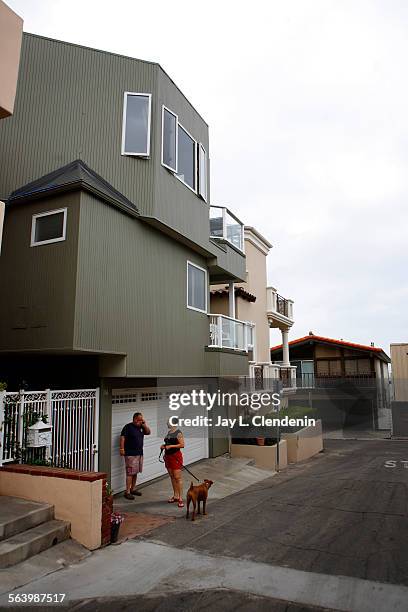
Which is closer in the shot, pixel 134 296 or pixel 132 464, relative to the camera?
pixel 132 464

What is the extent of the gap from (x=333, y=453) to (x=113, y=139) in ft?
45.0

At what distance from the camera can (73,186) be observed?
8453mm

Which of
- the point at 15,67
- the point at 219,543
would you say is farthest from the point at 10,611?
the point at 15,67

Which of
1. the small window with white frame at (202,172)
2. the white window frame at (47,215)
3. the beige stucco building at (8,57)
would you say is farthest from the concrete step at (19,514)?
the small window with white frame at (202,172)

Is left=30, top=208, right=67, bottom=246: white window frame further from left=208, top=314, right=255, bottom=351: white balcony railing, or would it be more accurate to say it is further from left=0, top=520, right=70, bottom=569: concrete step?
left=208, top=314, right=255, bottom=351: white balcony railing

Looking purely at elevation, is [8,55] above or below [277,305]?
above

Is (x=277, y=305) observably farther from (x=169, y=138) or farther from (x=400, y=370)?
(x=169, y=138)

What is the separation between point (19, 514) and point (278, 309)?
17838mm

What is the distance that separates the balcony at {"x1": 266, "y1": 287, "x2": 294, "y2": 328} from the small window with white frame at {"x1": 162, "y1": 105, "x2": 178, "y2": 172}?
35.8 feet

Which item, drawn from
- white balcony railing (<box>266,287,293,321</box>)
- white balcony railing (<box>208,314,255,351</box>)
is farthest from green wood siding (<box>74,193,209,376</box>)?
white balcony railing (<box>266,287,293,321</box>)

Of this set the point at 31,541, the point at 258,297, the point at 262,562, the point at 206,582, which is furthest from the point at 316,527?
the point at 258,297

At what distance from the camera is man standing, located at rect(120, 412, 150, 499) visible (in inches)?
358

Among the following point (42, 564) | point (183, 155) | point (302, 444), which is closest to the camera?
point (42, 564)

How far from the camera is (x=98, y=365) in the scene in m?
9.17
